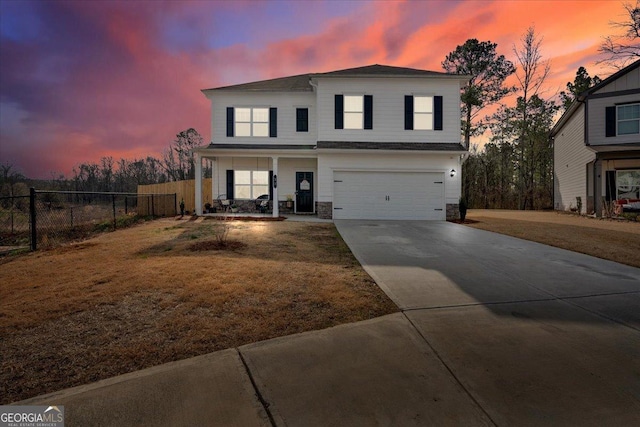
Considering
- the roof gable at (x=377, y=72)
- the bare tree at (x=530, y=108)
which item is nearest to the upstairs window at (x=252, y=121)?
the roof gable at (x=377, y=72)

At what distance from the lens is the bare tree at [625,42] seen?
21000mm

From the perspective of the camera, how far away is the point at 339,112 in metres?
15.1

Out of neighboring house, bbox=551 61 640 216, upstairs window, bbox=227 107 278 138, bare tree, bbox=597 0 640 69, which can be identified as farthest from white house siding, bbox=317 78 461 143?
bare tree, bbox=597 0 640 69

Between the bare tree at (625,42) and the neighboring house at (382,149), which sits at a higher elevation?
the bare tree at (625,42)

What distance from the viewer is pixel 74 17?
10.0 meters

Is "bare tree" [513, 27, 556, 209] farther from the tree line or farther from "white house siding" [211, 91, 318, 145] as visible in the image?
the tree line

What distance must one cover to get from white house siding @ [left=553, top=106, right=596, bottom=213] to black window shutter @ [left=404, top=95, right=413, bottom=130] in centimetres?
1159

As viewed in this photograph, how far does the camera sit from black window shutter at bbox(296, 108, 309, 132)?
16.7m

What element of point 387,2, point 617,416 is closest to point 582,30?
point 387,2

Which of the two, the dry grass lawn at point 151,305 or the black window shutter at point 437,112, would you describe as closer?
the dry grass lawn at point 151,305

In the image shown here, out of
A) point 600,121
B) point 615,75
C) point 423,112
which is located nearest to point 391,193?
point 423,112

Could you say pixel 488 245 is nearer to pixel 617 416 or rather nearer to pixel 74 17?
pixel 617 416

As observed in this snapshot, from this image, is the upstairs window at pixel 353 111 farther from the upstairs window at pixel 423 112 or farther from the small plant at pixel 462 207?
the small plant at pixel 462 207

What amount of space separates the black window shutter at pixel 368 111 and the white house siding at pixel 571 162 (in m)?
13.5
